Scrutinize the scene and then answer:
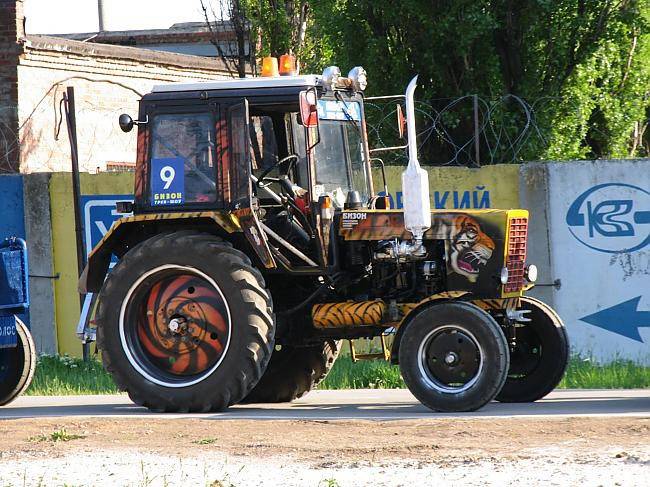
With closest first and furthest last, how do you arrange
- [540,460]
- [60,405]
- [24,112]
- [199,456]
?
[540,460]
[199,456]
[60,405]
[24,112]

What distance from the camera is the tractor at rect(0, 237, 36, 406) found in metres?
12.3

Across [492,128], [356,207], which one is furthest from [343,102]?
[492,128]

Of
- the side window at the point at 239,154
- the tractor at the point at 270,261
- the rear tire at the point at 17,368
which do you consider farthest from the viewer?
the rear tire at the point at 17,368

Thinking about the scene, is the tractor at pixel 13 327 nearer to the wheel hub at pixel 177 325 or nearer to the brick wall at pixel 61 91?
the wheel hub at pixel 177 325

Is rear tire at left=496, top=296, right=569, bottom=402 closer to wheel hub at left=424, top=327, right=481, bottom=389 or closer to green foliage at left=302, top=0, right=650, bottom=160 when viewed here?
wheel hub at left=424, top=327, right=481, bottom=389

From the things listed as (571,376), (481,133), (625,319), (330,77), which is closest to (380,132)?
(481,133)

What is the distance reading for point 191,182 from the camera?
11383mm

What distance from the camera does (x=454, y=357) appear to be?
10.6 metres

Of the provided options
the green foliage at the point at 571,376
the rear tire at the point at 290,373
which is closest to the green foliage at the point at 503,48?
Result: the green foliage at the point at 571,376

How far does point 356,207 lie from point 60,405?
3.40m

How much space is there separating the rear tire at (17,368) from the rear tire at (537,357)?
425 cm

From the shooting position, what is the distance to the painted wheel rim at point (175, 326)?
11.2 meters

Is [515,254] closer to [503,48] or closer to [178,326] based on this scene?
[178,326]

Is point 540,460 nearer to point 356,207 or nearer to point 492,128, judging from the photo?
point 356,207
